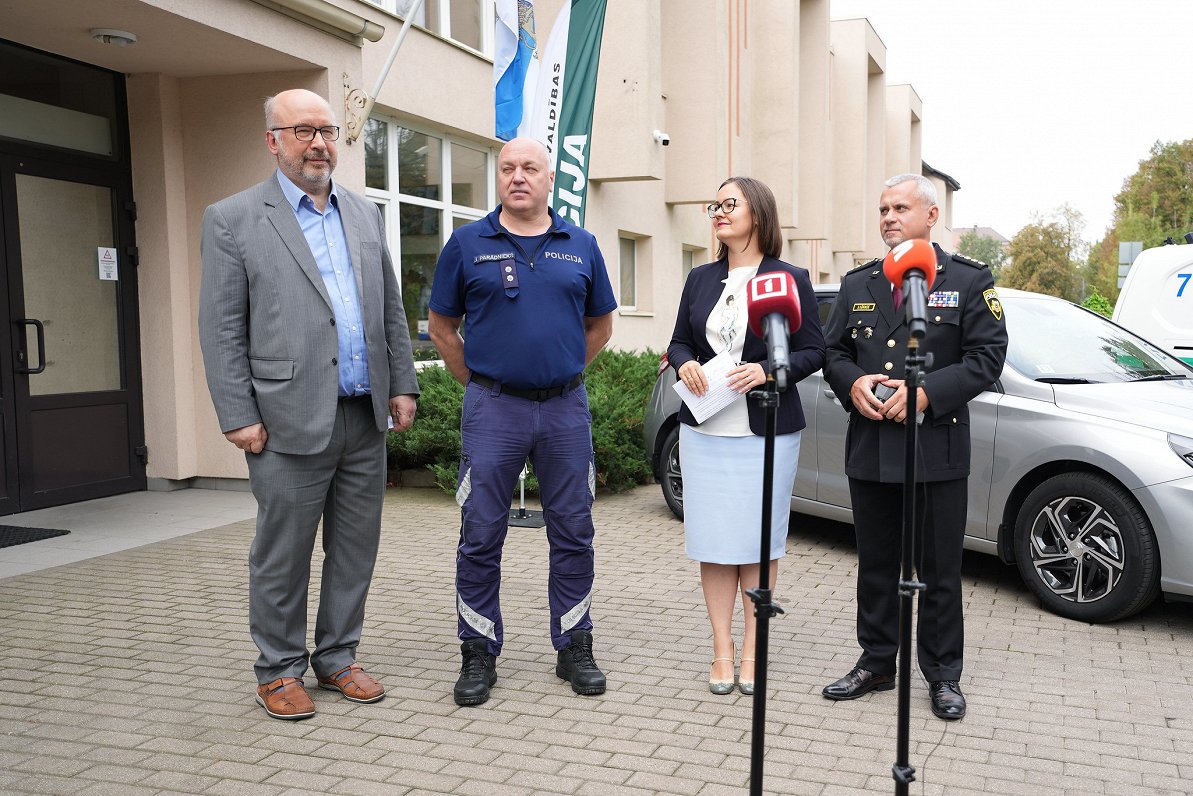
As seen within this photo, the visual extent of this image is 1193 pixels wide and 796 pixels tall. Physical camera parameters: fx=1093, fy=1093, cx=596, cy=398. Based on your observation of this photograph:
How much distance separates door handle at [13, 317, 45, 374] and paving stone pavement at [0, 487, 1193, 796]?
6.53 feet

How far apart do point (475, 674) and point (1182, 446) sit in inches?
142

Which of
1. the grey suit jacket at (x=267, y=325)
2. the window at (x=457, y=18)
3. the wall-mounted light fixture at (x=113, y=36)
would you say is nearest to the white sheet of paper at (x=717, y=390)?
the grey suit jacket at (x=267, y=325)

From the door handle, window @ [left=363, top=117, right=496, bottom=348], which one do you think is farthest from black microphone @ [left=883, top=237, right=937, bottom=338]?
window @ [left=363, top=117, right=496, bottom=348]

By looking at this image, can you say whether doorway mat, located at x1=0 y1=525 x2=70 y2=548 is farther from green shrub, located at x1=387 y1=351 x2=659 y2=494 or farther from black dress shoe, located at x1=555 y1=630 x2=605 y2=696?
black dress shoe, located at x1=555 y1=630 x2=605 y2=696

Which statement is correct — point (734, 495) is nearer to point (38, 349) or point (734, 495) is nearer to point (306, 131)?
point (306, 131)

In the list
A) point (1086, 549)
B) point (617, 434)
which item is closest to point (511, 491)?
point (1086, 549)

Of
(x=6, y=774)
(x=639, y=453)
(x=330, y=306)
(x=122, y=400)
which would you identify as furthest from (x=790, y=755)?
(x=122, y=400)

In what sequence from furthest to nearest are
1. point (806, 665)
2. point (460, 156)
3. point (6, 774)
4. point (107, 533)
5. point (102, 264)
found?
point (460, 156)
point (102, 264)
point (107, 533)
point (806, 665)
point (6, 774)

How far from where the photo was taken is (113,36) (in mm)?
7562

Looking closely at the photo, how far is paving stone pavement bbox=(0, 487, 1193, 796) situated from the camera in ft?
12.2

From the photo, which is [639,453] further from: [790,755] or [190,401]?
[790,755]

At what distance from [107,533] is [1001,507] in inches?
231

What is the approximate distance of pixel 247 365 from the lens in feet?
13.6

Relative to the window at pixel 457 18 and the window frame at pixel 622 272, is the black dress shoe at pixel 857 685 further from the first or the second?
the window frame at pixel 622 272
